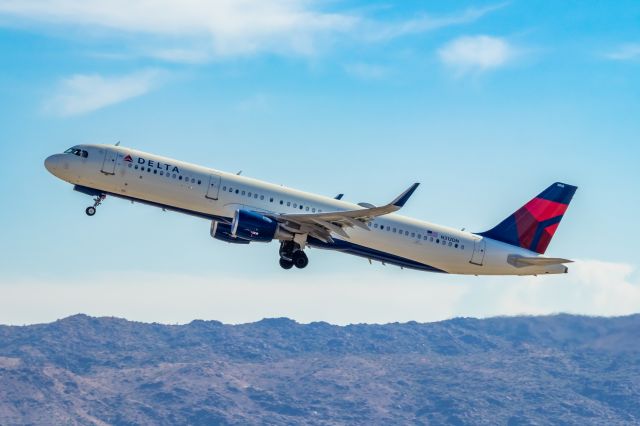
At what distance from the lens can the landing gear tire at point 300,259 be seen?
232ft

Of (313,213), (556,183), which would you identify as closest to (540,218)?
(556,183)

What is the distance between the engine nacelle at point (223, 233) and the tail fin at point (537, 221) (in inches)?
691

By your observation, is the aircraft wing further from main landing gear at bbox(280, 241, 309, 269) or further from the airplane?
main landing gear at bbox(280, 241, 309, 269)

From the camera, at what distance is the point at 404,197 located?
62562mm

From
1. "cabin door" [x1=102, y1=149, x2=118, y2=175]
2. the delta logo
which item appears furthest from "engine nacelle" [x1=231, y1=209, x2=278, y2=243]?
"cabin door" [x1=102, y1=149, x2=118, y2=175]

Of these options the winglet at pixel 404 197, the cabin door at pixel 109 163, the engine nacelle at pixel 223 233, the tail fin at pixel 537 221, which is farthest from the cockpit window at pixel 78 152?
the tail fin at pixel 537 221

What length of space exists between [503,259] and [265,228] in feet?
57.5

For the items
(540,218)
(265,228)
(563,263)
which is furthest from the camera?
(540,218)

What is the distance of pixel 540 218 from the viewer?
77312 millimetres

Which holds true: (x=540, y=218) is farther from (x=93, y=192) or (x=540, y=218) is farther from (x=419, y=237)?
(x=93, y=192)

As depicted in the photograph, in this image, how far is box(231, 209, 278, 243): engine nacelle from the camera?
6662 cm

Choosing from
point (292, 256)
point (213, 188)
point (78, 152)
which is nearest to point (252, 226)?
point (213, 188)

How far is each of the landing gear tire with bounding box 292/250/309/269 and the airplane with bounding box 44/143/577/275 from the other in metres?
0.07

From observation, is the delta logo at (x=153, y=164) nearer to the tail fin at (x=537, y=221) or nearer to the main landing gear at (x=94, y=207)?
the main landing gear at (x=94, y=207)
